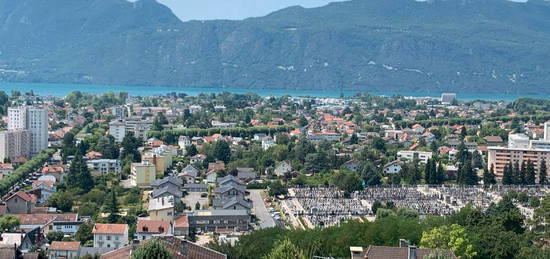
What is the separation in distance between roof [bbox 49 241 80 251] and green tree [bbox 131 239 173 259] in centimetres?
727

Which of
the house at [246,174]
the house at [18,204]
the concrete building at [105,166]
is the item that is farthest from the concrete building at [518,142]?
the house at [18,204]

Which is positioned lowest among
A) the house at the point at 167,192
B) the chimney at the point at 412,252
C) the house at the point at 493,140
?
the house at the point at 167,192

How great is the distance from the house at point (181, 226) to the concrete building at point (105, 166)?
1001 cm

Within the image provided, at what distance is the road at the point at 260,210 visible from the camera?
23122 millimetres

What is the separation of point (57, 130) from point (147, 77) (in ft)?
309

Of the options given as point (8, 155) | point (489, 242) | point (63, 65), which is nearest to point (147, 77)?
point (63, 65)

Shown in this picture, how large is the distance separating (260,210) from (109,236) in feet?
23.0

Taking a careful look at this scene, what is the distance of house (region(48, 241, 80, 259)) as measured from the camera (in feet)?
58.1

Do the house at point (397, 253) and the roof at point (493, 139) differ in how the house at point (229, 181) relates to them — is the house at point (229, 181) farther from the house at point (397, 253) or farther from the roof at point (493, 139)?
the roof at point (493, 139)

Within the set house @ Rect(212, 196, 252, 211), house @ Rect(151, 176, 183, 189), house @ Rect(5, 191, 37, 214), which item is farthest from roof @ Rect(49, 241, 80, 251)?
house @ Rect(151, 176, 183, 189)

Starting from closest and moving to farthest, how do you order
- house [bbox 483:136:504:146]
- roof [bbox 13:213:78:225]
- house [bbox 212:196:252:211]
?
roof [bbox 13:213:78:225]
house [bbox 212:196:252:211]
house [bbox 483:136:504:146]

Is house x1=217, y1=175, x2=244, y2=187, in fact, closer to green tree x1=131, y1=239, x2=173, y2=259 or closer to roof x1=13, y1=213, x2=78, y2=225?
roof x1=13, y1=213, x2=78, y2=225

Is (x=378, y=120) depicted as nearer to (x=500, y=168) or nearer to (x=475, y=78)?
(x=500, y=168)

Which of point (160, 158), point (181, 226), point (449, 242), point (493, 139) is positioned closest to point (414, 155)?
point (493, 139)
